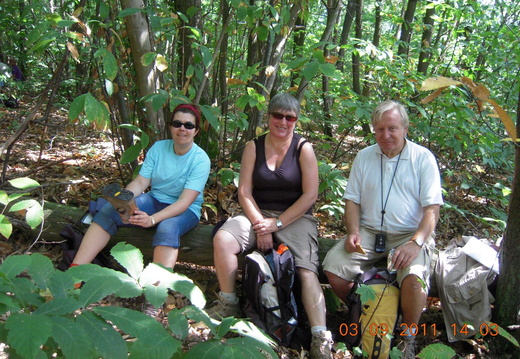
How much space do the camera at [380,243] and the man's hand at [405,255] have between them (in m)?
0.20

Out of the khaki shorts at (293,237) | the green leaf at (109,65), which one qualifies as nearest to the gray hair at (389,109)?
the khaki shorts at (293,237)

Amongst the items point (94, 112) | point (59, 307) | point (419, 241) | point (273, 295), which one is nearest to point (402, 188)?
point (419, 241)

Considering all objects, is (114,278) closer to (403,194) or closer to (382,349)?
(382,349)

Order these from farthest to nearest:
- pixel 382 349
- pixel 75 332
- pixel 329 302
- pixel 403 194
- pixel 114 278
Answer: pixel 329 302 < pixel 403 194 < pixel 382 349 < pixel 114 278 < pixel 75 332

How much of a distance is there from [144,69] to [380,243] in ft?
8.03

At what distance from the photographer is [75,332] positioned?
916 mm

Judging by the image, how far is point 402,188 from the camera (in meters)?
2.96

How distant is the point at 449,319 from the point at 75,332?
2596 millimetres

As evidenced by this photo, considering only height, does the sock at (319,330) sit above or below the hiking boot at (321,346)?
above

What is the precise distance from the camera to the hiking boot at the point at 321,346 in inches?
102

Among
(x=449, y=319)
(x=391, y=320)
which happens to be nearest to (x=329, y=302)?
(x=391, y=320)

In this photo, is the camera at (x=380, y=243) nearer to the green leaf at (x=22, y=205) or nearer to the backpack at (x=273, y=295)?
the backpack at (x=273, y=295)

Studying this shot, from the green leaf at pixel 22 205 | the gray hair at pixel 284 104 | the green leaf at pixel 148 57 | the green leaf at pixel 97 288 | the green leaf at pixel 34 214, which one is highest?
the green leaf at pixel 148 57

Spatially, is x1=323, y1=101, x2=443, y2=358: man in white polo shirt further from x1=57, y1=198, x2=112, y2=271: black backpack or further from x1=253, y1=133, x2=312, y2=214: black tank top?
x1=57, y1=198, x2=112, y2=271: black backpack
